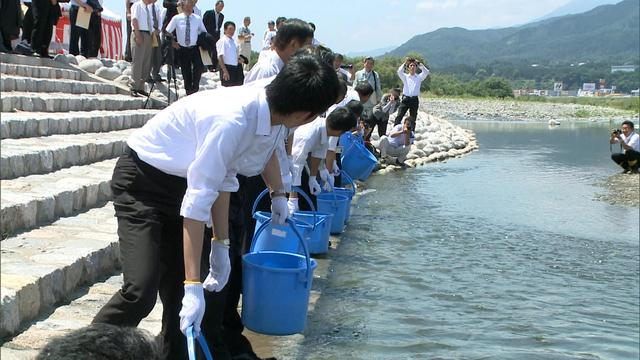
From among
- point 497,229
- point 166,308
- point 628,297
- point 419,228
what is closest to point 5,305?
point 166,308

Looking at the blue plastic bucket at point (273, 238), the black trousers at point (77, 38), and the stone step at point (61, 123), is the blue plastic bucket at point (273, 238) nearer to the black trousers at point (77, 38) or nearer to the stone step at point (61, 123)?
the stone step at point (61, 123)

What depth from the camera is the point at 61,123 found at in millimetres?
7215

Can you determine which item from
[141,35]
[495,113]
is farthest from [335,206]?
[495,113]

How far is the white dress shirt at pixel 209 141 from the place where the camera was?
2457 millimetres

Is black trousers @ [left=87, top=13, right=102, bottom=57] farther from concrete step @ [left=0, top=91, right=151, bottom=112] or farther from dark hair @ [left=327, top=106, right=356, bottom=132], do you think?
dark hair @ [left=327, top=106, right=356, bottom=132]

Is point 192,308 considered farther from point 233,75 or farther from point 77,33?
point 77,33

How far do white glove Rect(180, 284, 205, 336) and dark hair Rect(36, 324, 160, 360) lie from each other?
3.61ft

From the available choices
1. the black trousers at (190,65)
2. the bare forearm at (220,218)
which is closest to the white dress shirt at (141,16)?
the black trousers at (190,65)

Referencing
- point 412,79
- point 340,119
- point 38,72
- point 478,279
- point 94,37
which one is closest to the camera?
point 340,119

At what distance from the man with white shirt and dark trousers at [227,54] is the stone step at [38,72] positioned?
7.05 ft

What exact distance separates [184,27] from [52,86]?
6.91 feet

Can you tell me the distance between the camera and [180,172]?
2.77 m

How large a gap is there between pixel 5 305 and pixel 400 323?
115 inches

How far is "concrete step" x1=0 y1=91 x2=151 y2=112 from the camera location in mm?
7340
